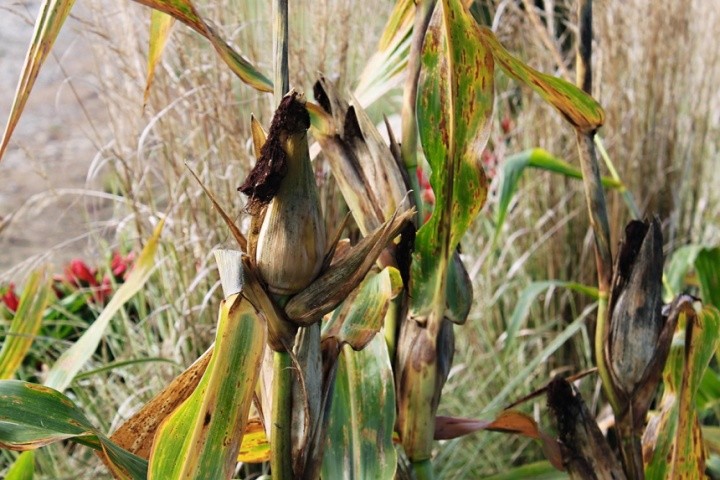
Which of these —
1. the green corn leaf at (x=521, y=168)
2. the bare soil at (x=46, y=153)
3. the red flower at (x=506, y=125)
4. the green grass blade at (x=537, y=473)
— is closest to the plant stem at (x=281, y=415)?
the green grass blade at (x=537, y=473)

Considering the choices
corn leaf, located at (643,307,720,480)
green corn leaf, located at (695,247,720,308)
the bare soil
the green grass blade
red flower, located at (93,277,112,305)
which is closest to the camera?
corn leaf, located at (643,307,720,480)

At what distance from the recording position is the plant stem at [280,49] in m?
0.50

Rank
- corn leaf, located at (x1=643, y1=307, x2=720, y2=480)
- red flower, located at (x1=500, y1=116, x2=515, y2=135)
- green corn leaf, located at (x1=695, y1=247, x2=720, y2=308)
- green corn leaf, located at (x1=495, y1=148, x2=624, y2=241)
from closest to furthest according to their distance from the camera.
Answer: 1. corn leaf, located at (x1=643, y1=307, x2=720, y2=480)
2. green corn leaf, located at (x1=495, y1=148, x2=624, y2=241)
3. green corn leaf, located at (x1=695, y1=247, x2=720, y2=308)
4. red flower, located at (x1=500, y1=116, x2=515, y2=135)

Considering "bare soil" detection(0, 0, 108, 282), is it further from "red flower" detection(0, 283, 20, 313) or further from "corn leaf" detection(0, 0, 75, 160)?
"corn leaf" detection(0, 0, 75, 160)

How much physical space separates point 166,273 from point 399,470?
1.95 feet

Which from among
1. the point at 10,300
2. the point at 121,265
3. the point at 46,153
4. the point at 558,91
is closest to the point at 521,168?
the point at 558,91

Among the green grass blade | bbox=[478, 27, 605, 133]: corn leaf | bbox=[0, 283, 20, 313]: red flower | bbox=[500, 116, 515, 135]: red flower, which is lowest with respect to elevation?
the green grass blade

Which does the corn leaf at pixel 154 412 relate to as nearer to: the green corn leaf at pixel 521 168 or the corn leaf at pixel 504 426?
the corn leaf at pixel 504 426

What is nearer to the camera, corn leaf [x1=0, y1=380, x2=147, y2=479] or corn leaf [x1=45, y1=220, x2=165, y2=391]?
corn leaf [x1=0, y1=380, x2=147, y2=479]

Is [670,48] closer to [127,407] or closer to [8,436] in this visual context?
[127,407]

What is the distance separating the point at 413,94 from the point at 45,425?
1.16 feet

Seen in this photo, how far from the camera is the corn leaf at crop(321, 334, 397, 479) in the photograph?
602 mm

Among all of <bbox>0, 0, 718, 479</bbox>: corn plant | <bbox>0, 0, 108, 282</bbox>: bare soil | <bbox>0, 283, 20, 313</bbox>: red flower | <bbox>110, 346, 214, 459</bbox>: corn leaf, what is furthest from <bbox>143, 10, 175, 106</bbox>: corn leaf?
<bbox>0, 0, 108, 282</bbox>: bare soil

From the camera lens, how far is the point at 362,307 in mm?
585
